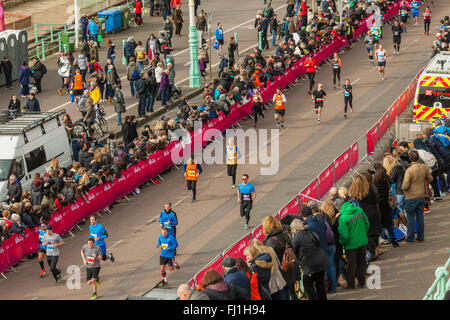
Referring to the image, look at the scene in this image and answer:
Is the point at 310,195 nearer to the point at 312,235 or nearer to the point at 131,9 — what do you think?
the point at 312,235

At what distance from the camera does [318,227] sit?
15562 mm

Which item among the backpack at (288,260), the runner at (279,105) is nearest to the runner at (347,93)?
the runner at (279,105)

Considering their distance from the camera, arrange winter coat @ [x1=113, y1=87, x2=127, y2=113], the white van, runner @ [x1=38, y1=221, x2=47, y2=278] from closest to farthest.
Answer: runner @ [x1=38, y1=221, x2=47, y2=278]
the white van
winter coat @ [x1=113, y1=87, x2=127, y2=113]


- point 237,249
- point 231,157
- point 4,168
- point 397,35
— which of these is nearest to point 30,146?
point 4,168

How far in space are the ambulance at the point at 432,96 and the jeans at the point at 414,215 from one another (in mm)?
9870

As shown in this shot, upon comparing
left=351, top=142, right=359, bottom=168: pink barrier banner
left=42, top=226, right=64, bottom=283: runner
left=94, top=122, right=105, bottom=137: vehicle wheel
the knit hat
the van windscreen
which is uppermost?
the knit hat

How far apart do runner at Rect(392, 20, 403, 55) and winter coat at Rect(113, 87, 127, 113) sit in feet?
50.1

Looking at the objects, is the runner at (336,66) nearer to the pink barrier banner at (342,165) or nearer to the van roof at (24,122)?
the pink barrier banner at (342,165)

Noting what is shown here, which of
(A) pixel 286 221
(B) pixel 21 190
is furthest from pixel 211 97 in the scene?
(A) pixel 286 221

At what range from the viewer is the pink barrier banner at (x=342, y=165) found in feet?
78.6

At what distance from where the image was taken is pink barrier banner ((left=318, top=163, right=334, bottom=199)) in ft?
75.4

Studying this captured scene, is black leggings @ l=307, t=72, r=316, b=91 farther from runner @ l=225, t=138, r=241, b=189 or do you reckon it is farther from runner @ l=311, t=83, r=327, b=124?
runner @ l=225, t=138, r=241, b=189

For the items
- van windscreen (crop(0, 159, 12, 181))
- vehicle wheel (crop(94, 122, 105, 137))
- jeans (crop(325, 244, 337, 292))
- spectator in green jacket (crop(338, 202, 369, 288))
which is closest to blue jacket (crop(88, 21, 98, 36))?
vehicle wheel (crop(94, 122, 105, 137))

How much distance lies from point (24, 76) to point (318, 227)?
76.0ft
